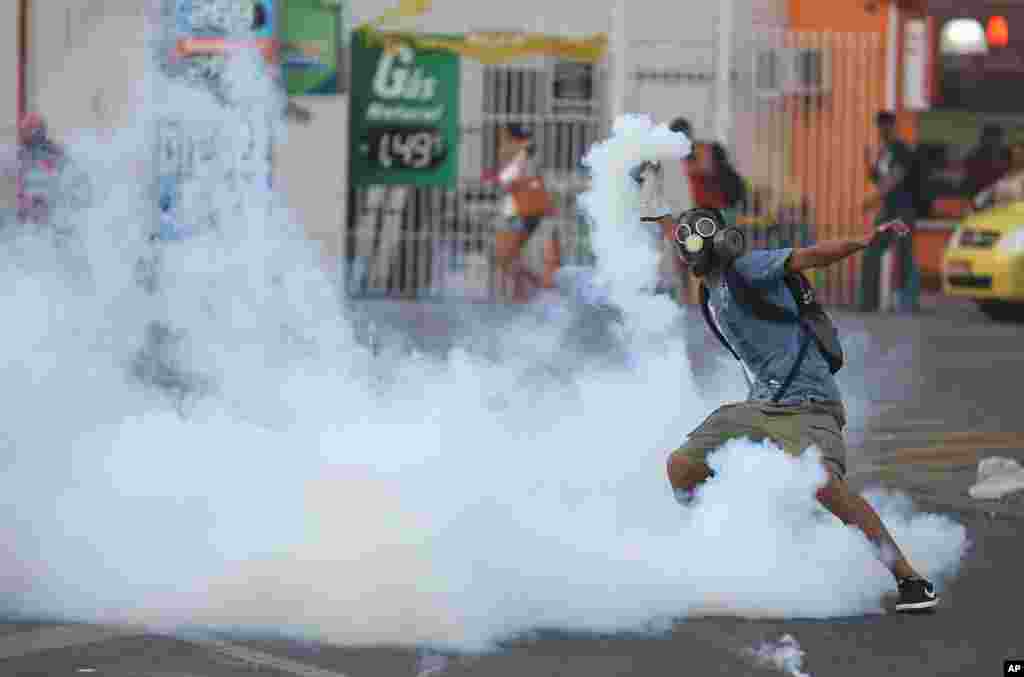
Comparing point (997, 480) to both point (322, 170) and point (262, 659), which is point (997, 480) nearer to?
point (262, 659)

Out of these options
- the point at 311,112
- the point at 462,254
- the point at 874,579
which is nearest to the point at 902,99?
the point at 462,254

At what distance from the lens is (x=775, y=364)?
22.1 ft

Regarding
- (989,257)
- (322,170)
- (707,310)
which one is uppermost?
(322,170)

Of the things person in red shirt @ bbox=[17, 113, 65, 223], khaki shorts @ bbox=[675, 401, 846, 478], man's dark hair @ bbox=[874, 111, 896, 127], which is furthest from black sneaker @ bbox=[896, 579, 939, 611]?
man's dark hair @ bbox=[874, 111, 896, 127]

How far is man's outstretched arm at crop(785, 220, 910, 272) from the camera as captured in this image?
6.26 m

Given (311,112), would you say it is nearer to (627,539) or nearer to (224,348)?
(224,348)

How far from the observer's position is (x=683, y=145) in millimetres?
7191

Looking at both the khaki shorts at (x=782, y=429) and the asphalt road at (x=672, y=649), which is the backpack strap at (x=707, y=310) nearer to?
the khaki shorts at (x=782, y=429)

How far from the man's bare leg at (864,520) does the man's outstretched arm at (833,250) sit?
69 cm

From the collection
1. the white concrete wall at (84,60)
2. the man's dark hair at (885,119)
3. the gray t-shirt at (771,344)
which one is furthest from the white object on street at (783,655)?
the man's dark hair at (885,119)

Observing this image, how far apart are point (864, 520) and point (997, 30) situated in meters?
16.0

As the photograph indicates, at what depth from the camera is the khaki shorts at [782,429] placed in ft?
21.7

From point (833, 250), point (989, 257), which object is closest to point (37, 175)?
point (833, 250)

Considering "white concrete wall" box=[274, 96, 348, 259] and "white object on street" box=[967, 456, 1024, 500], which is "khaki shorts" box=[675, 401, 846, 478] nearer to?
"white object on street" box=[967, 456, 1024, 500]
